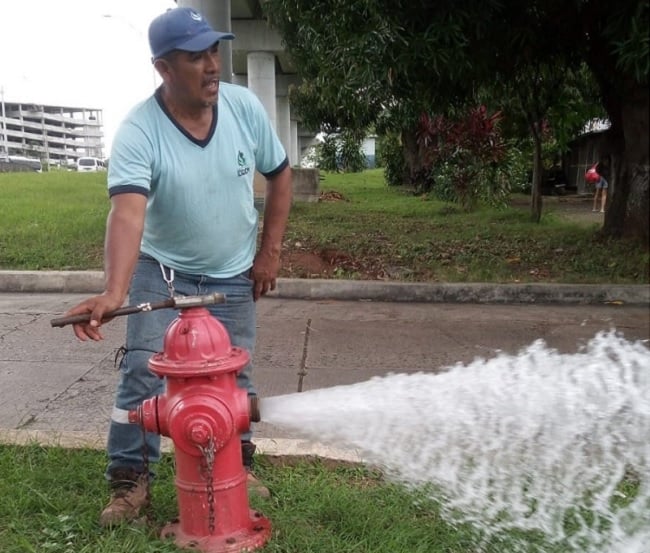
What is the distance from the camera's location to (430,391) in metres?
2.82

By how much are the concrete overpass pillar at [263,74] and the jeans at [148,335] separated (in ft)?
53.6

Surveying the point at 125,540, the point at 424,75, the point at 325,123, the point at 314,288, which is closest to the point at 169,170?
the point at 125,540

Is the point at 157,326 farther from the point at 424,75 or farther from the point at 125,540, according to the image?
the point at 424,75

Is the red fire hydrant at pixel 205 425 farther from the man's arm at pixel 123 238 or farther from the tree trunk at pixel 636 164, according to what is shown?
the tree trunk at pixel 636 164

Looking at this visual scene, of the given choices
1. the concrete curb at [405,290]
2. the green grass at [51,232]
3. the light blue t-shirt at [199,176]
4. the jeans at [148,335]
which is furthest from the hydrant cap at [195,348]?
the green grass at [51,232]

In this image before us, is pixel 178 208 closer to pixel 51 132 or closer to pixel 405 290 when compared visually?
pixel 405 290

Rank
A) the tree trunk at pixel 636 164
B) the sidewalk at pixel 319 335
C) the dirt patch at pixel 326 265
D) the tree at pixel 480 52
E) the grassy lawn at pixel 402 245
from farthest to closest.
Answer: the dirt patch at pixel 326 265 → the grassy lawn at pixel 402 245 → the sidewalk at pixel 319 335 → the tree at pixel 480 52 → the tree trunk at pixel 636 164

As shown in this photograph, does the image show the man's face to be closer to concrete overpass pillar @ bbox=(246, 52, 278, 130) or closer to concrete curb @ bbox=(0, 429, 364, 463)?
concrete curb @ bbox=(0, 429, 364, 463)

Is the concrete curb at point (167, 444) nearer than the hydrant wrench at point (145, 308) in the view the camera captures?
No

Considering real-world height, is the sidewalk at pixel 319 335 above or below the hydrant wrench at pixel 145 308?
below

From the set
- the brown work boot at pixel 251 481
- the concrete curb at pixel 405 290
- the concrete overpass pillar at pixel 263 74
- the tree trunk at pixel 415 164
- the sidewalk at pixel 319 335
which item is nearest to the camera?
the brown work boot at pixel 251 481

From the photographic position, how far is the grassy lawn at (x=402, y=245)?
7016 millimetres

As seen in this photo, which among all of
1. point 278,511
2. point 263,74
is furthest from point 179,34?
point 263,74

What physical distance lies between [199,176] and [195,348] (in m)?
0.60
